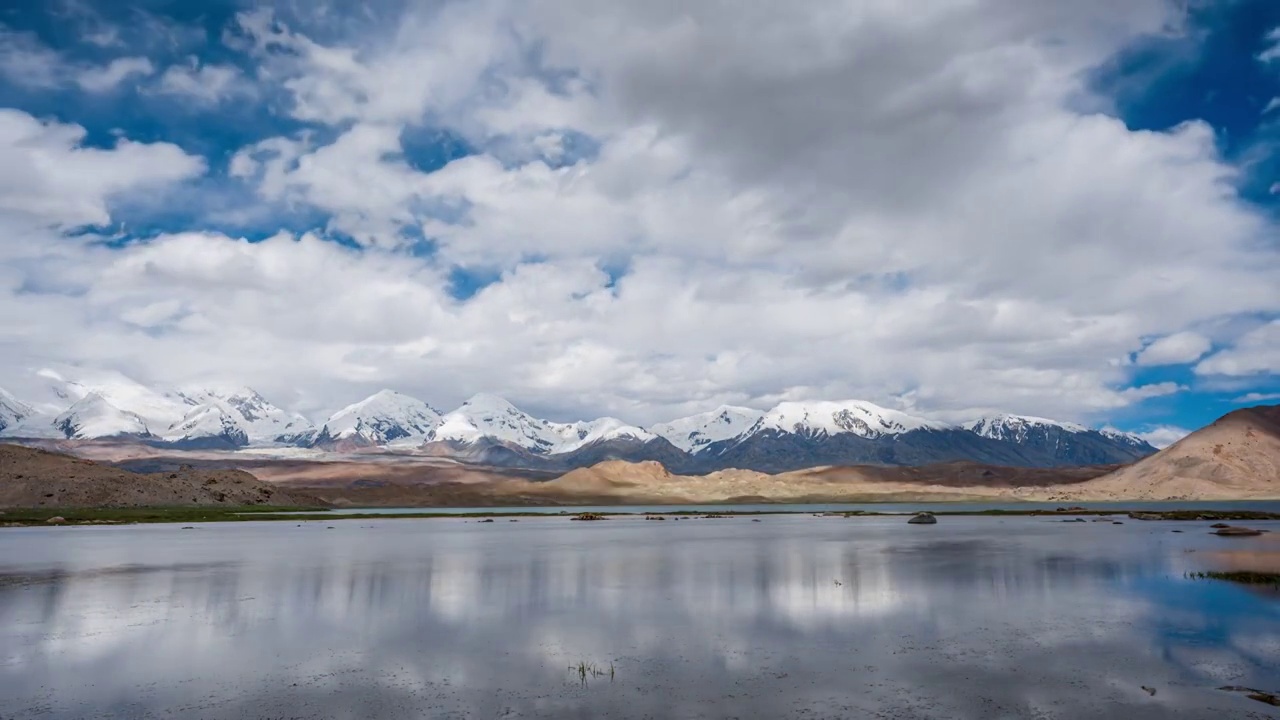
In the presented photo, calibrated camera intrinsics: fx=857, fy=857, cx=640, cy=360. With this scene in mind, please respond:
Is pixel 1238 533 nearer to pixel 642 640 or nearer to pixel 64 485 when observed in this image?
pixel 642 640

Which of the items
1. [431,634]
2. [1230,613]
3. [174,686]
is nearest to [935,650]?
[1230,613]

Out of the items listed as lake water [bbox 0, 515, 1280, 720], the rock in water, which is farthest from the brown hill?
the rock in water

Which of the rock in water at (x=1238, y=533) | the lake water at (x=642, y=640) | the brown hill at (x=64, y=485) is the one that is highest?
the brown hill at (x=64, y=485)

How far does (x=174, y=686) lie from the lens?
78.0ft

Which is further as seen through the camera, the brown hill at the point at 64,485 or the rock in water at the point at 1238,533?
the brown hill at the point at 64,485

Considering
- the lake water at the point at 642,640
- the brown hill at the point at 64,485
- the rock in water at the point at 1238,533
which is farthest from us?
the brown hill at the point at 64,485

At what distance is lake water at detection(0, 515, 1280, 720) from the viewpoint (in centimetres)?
2161

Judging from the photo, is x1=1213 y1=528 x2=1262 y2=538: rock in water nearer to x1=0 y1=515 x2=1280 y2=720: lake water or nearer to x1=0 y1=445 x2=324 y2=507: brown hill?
x1=0 y1=515 x2=1280 y2=720: lake water

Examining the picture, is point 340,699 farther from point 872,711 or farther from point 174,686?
point 872,711

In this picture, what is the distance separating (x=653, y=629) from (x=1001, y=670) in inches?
502

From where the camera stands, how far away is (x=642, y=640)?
30.3 metres

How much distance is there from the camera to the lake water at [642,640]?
21.6 metres

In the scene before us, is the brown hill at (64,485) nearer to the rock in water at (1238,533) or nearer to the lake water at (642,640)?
the lake water at (642,640)

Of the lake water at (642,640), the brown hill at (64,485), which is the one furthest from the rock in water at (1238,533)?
the brown hill at (64,485)
